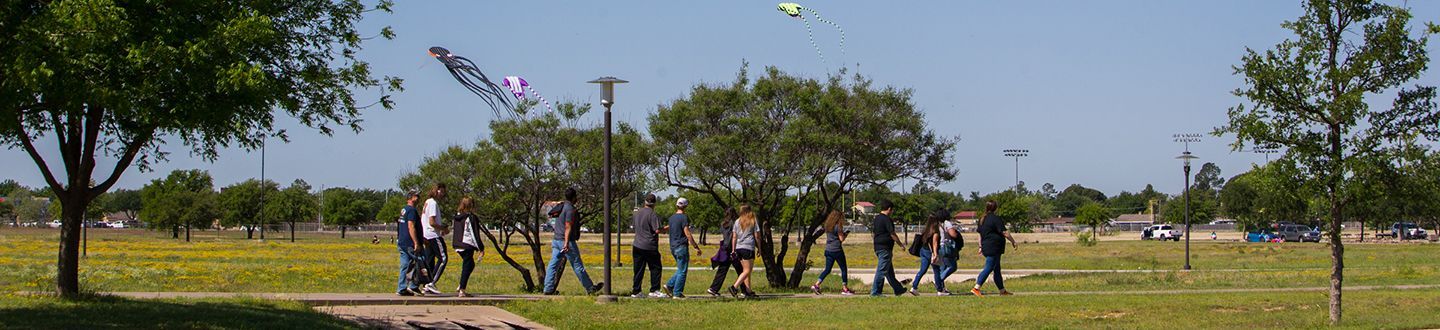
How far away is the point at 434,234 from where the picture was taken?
1534 centimetres

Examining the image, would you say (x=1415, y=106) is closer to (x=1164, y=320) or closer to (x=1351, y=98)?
(x=1351, y=98)

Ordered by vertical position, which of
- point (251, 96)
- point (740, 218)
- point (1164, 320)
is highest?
point (251, 96)

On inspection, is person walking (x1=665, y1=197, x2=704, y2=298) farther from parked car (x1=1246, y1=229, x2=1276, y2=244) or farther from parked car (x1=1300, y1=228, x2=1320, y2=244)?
parked car (x1=1246, y1=229, x2=1276, y2=244)

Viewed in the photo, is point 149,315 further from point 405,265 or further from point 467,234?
point 467,234

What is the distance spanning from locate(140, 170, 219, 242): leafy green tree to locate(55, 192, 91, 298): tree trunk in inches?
2902

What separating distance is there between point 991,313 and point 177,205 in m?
80.5

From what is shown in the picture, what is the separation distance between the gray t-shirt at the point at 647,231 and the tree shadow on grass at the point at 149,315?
4.24 meters

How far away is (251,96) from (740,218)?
7.26 meters

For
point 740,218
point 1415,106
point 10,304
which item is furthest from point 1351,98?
point 10,304

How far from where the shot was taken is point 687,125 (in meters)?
22.7

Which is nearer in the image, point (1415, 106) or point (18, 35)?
point (18, 35)

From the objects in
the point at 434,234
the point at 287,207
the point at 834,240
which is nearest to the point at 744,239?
the point at 834,240

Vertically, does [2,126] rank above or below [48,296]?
above

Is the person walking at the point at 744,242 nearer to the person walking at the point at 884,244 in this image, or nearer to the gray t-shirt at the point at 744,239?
the gray t-shirt at the point at 744,239
